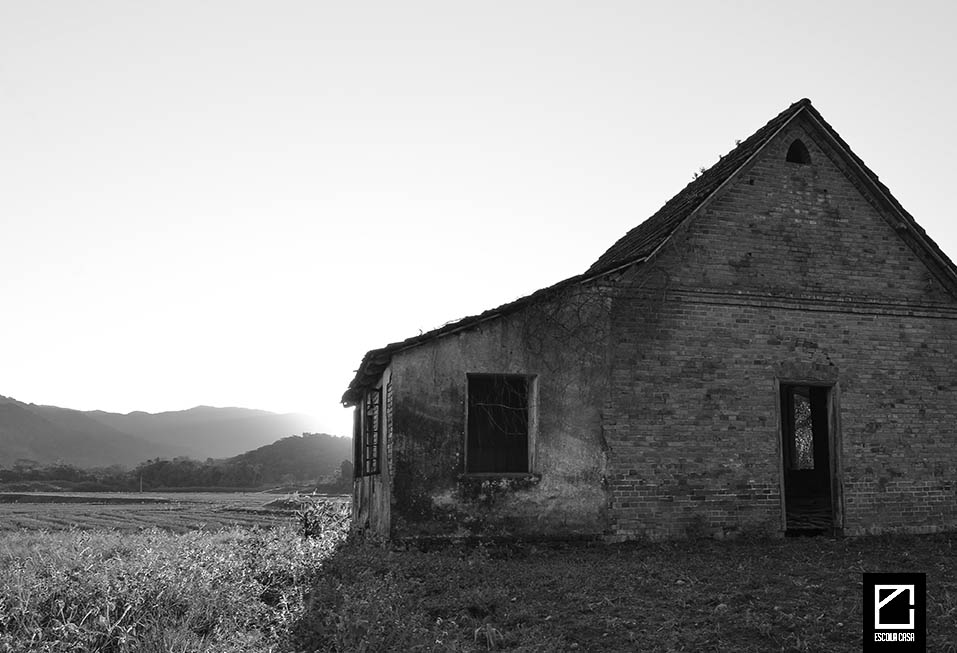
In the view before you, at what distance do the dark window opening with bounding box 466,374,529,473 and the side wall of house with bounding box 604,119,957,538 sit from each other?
1264 millimetres

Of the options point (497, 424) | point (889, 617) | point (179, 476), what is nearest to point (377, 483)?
point (497, 424)

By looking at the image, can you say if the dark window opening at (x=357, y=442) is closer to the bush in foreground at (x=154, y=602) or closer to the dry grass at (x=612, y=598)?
the dry grass at (x=612, y=598)

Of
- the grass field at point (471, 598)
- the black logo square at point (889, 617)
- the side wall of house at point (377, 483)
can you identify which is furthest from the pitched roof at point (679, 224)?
the black logo square at point (889, 617)

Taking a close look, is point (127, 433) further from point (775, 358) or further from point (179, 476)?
point (775, 358)

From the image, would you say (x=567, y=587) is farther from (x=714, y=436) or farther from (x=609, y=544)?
(x=714, y=436)

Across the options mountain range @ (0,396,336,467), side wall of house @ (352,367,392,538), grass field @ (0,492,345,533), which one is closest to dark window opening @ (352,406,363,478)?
side wall of house @ (352,367,392,538)

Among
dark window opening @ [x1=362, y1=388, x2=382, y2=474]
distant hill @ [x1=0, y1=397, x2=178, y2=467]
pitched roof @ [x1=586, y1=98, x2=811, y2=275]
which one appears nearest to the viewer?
pitched roof @ [x1=586, y1=98, x2=811, y2=275]

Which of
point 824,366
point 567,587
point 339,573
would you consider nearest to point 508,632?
point 567,587

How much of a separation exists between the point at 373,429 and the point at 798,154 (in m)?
8.14

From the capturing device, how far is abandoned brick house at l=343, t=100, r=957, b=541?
441 inches

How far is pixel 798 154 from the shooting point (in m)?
13.1

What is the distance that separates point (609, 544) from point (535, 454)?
1576 mm

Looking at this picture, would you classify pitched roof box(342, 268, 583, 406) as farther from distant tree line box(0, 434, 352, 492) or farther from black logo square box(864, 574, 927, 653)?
distant tree line box(0, 434, 352, 492)

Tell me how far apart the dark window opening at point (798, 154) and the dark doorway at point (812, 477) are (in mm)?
3598
